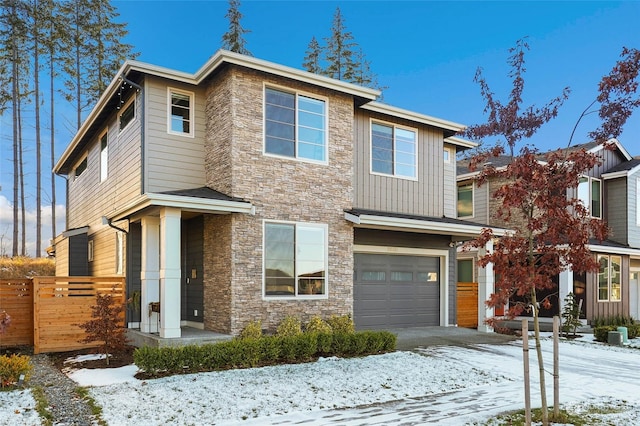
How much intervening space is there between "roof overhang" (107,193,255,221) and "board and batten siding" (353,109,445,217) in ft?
12.5

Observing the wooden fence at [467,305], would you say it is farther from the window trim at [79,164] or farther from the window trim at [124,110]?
the window trim at [79,164]

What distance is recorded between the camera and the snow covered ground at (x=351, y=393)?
20.8 feet

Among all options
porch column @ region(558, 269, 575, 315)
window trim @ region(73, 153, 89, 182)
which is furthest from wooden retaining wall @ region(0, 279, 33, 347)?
porch column @ region(558, 269, 575, 315)

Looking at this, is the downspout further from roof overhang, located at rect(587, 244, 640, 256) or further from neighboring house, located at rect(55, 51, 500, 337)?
roof overhang, located at rect(587, 244, 640, 256)

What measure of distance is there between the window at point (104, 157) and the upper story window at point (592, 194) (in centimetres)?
1658

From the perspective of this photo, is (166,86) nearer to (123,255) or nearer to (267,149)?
(267,149)

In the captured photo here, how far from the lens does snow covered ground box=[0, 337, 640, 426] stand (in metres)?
6.35

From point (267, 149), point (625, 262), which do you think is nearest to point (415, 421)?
point (267, 149)

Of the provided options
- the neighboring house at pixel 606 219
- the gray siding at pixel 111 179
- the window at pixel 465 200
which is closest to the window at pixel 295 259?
the gray siding at pixel 111 179

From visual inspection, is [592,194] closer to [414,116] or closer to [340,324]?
[414,116]

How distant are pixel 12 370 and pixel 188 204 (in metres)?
4.00

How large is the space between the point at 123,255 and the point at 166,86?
4.25 metres

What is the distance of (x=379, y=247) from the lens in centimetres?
1364

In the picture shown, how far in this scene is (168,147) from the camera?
37.1 feet
